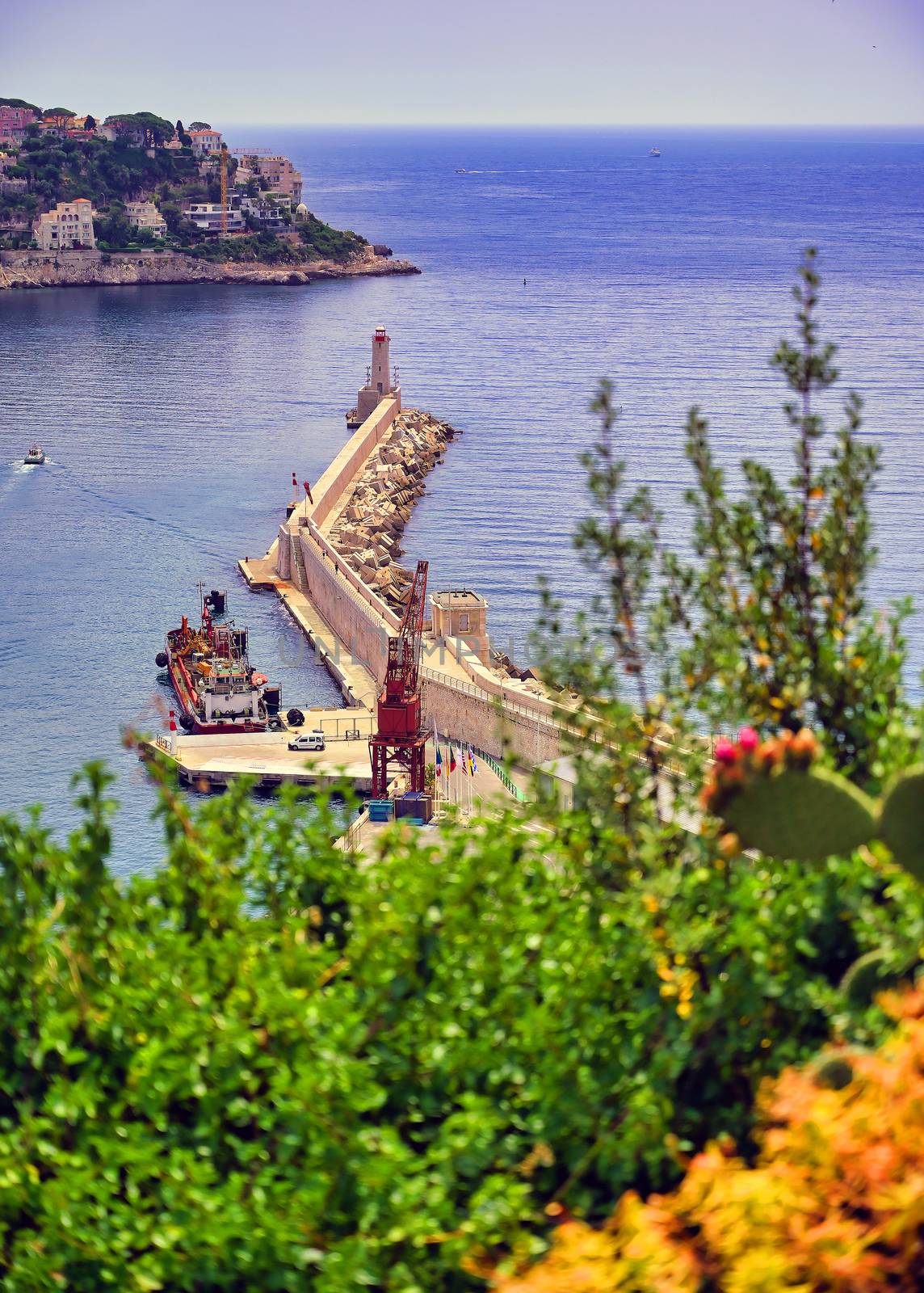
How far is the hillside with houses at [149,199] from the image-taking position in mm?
147000

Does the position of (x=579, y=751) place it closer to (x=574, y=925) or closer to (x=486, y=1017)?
(x=574, y=925)

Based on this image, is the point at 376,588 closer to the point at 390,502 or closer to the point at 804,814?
the point at 390,502

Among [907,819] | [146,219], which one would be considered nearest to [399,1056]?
[907,819]

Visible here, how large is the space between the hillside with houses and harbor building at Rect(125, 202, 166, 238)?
10cm

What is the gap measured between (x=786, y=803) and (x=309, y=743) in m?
34.1

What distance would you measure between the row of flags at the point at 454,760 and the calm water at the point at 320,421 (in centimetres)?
624

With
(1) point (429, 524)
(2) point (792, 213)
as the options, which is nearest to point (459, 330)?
(1) point (429, 524)

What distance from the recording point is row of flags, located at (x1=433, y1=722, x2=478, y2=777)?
35844 millimetres

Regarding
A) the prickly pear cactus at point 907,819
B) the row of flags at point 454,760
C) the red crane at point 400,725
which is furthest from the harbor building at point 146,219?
the prickly pear cactus at point 907,819

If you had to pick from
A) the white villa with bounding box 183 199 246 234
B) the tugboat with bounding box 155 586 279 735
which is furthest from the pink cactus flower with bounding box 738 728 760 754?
the white villa with bounding box 183 199 246 234

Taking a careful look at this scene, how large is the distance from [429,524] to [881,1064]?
5680 cm

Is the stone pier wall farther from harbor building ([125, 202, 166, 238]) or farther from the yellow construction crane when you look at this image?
the yellow construction crane

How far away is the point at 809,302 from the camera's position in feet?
Result: 29.6

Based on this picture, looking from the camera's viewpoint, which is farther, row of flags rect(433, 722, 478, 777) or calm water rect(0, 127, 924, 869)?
calm water rect(0, 127, 924, 869)
